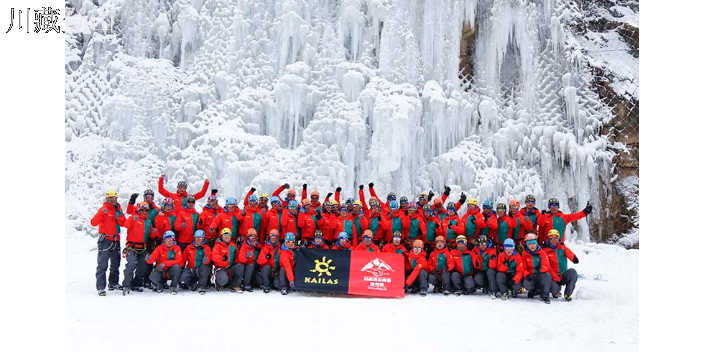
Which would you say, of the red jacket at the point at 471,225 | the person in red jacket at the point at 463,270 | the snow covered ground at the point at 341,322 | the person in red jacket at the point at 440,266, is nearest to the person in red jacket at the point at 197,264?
the snow covered ground at the point at 341,322

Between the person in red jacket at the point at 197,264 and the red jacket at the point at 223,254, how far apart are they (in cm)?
10

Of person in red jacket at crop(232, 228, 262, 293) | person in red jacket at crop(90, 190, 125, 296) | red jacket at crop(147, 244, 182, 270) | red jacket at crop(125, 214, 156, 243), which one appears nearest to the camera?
person in red jacket at crop(90, 190, 125, 296)

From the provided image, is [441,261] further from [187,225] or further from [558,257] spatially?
[187,225]

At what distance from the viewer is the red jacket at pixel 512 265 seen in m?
7.51

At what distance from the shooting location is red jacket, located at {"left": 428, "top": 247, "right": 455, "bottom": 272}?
781cm

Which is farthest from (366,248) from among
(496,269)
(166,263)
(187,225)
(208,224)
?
(166,263)

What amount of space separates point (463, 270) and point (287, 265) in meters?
2.45

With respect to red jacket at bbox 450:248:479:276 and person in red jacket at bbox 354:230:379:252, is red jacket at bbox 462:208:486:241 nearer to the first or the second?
red jacket at bbox 450:248:479:276

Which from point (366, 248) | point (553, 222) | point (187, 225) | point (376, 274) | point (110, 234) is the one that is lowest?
point (376, 274)

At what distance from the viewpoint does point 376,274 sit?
25.0 feet

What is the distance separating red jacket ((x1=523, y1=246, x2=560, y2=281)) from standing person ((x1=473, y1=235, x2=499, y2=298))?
423mm

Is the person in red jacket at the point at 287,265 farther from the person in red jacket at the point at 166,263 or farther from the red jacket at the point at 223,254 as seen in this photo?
the person in red jacket at the point at 166,263

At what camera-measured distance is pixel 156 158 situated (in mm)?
12680

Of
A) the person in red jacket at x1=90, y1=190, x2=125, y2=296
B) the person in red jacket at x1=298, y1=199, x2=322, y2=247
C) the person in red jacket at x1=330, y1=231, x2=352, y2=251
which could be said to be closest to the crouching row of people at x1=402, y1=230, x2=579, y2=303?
the person in red jacket at x1=330, y1=231, x2=352, y2=251
